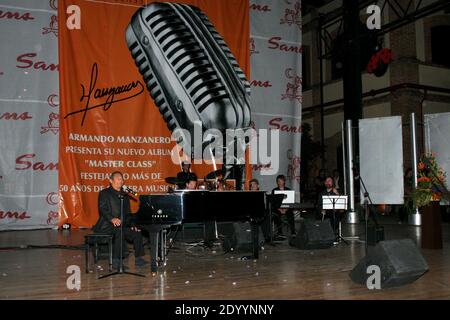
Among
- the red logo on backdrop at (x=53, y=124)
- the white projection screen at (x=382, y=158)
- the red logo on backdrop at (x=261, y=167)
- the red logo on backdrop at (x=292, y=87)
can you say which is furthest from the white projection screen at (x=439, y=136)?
the red logo on backdrop at (x=53, y=124)

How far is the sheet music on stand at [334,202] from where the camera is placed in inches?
321

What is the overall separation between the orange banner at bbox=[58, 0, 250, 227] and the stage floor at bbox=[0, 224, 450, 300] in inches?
126

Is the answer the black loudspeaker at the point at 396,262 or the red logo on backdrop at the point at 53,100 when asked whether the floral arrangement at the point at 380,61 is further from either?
the black loudspeaker at the point at 396,262

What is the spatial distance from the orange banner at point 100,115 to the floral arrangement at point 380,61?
25.9 ft

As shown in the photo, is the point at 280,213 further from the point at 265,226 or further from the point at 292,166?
the point at 292,166

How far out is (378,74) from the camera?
1761 cm

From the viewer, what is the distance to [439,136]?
1105cm

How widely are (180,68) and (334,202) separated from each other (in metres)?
5.32

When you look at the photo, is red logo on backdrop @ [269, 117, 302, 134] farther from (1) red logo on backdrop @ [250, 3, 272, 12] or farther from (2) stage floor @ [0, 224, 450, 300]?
(2) stage floor @ [0, 224, 450, 300]
